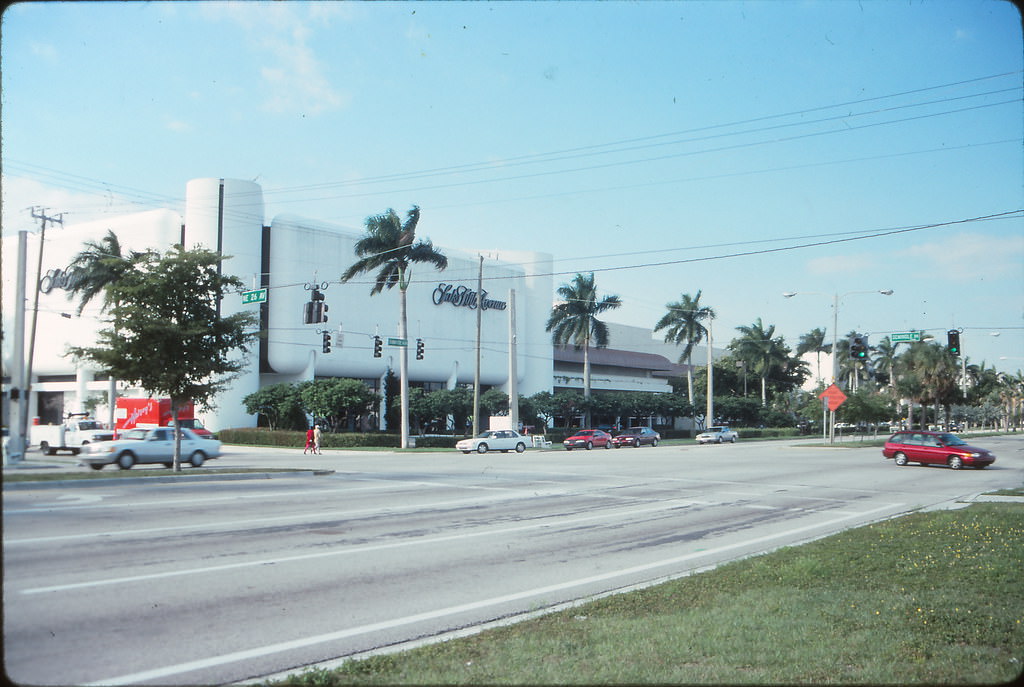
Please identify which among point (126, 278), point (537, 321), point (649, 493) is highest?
point (537, 321)

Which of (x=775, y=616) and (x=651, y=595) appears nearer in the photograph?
(x=775, y=616)

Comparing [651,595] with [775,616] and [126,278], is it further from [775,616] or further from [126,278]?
[126,278]

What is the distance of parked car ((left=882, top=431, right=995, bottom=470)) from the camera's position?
102 ft

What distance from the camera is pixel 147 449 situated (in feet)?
86.8

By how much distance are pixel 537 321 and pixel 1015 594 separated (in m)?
68.5

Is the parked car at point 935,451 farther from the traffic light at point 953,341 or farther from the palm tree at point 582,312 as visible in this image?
the palm tree at point 582,312

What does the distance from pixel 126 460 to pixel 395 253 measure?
2427 centimetres

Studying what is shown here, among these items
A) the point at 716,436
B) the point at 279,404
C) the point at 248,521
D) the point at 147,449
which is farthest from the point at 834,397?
the point at 248,521

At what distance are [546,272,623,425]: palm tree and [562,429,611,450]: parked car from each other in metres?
14.4

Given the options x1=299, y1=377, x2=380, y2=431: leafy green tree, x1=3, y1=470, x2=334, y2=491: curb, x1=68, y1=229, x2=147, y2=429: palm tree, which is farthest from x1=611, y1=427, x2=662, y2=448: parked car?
x1=68, y1=229, x2=147, y2=429: palm tree

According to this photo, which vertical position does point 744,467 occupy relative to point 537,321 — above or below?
below

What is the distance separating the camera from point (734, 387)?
102 metres

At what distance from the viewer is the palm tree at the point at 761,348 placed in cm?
9262

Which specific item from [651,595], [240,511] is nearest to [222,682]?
[651,595]
